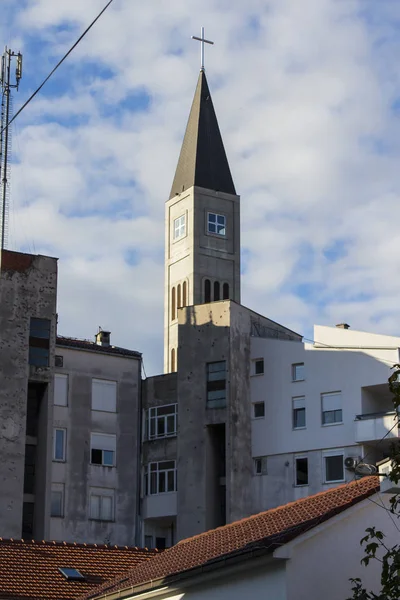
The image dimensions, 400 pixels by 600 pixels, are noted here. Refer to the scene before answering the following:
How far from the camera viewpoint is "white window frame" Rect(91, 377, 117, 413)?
7238cm

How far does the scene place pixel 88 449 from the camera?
71000 mm

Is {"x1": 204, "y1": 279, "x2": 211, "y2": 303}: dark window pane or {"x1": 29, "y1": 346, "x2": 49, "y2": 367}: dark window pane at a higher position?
{"x1": 204, "y1": 279, "x2": 211, "y2": 303}: dark window pane

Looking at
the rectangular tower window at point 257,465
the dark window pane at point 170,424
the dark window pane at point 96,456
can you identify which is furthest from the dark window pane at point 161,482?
the rectangular tower window at point 257,465

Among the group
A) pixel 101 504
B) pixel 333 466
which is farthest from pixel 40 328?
pixel 333 466

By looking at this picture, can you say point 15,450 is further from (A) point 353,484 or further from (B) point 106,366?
(A) point 353,484

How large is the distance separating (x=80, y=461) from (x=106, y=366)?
19.4 ft

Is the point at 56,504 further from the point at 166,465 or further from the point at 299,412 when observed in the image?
the point at 299,412

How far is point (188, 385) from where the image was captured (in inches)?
2758

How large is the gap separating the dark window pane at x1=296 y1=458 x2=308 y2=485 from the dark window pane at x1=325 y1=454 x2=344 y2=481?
1.21m

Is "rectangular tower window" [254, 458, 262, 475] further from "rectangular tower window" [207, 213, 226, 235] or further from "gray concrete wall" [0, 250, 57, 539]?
"rectangular tower window" [207, 213, 226, 235]

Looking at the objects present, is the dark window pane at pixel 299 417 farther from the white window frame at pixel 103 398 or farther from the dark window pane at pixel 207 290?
the dark window pane at pixel 207 290

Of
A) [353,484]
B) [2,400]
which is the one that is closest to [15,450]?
[2,400]

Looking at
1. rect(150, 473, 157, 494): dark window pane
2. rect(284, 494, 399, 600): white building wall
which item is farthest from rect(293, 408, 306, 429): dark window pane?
rect(284, 494, 399, 600): white building wall

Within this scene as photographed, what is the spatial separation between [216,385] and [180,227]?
36629 mm
